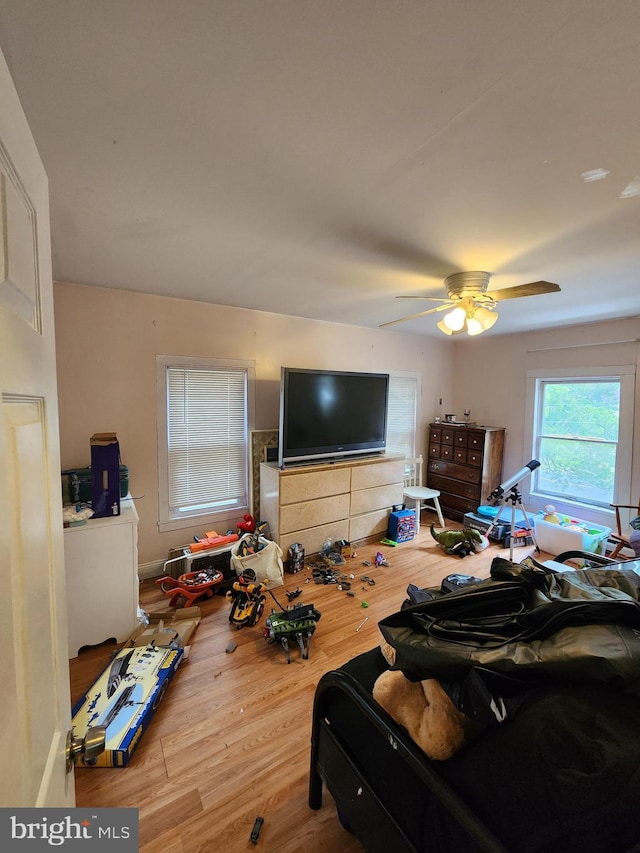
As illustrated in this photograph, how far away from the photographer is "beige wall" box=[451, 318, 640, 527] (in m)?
3.43

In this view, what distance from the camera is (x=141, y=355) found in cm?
284

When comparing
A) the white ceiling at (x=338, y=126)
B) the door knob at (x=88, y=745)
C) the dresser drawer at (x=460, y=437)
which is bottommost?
the door knob at (x=88, y=745)

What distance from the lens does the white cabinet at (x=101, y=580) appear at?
2.02m

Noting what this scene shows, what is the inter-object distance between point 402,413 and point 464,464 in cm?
105

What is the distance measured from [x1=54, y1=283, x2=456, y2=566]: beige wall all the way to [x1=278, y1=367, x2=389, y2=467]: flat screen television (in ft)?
1.42

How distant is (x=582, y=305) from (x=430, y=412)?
2.25 m

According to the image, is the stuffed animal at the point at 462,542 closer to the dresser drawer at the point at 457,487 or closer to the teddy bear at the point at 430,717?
the dresser drawer at the point at 457,487

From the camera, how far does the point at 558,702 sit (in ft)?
2.40

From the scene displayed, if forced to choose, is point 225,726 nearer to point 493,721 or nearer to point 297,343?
point 493,721

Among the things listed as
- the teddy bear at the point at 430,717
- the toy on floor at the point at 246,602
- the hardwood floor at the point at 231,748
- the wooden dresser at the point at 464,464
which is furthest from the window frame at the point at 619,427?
the teddy bear at the point at 430,717

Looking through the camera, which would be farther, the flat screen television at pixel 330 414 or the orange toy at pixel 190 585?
the flat screen television at pixel 330 414

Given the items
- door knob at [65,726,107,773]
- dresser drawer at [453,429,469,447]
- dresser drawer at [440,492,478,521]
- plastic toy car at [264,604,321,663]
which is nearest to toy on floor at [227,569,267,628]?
plastic toy car at [264,604,321,663]

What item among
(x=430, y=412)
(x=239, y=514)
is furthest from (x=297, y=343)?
(x=430, y=412)

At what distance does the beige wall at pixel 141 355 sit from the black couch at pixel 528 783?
2587 millimetres
